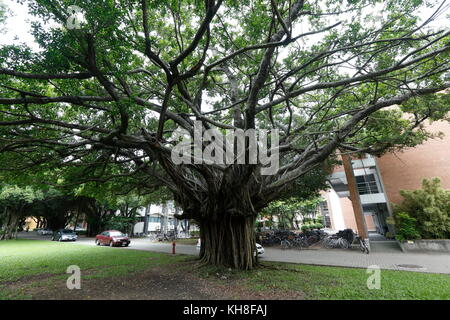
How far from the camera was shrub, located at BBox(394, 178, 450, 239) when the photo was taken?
1125cm

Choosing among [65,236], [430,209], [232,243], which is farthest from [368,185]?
[65,236]

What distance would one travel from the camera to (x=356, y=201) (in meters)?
13.4

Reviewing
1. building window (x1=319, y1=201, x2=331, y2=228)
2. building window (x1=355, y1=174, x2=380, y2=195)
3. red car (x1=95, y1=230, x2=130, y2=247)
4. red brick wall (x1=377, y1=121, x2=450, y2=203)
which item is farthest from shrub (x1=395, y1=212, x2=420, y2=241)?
building window (x1=319, y1=201, x2=331, y2=228)

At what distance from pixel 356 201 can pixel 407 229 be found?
2749 mm

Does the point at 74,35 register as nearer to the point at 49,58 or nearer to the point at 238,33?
the point at 49,58

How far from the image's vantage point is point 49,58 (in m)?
3.89

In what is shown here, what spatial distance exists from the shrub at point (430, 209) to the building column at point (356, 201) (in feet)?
6.79

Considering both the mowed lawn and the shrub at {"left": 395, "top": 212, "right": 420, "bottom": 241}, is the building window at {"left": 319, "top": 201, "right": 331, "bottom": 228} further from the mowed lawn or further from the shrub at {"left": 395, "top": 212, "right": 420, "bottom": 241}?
the mowed lawn

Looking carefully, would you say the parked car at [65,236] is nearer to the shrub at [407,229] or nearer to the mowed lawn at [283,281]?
the mowed lawn at [283,281]

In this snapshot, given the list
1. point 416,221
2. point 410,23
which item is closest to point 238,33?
point 410,23

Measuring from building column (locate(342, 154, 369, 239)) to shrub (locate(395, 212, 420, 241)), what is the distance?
166 cm
